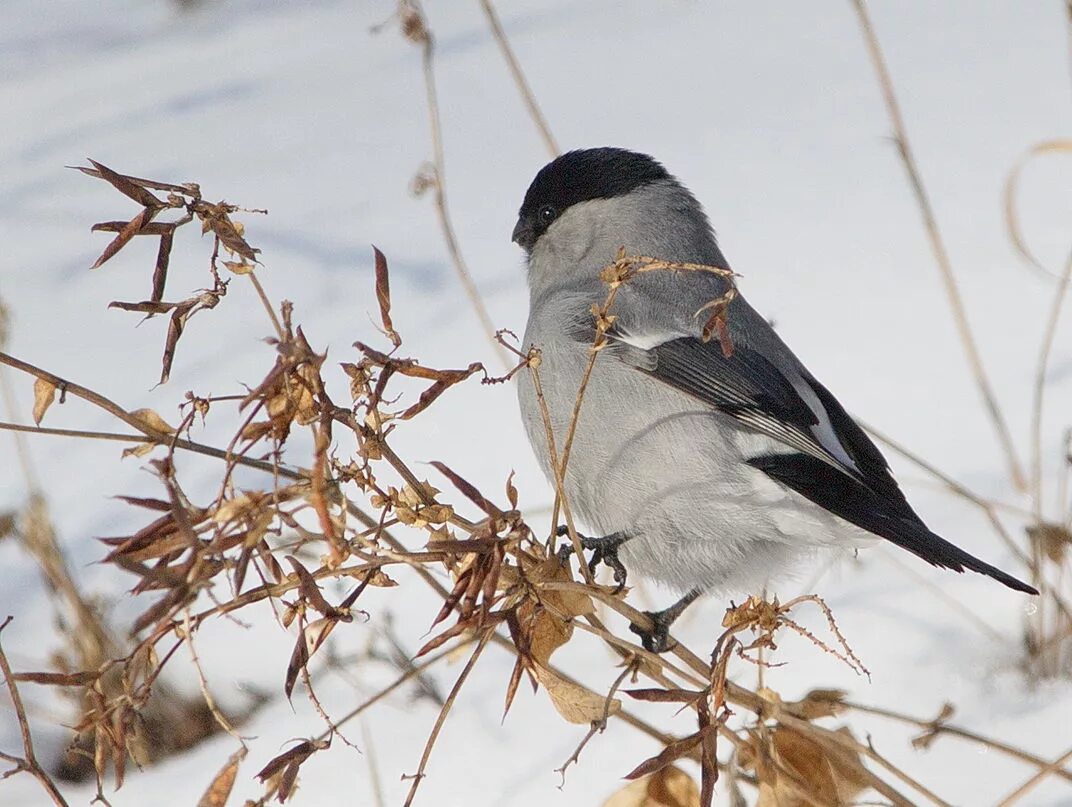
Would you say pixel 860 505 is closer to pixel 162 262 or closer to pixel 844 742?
pixel 844 742

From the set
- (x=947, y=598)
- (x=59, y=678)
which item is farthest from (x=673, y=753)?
(x=947, y=598)

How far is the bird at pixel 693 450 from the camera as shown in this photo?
211cm

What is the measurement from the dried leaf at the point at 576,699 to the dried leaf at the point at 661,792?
0.81 ft

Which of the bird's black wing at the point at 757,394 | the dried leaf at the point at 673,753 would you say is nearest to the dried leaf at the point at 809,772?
the dried leaf at the point at 673,753

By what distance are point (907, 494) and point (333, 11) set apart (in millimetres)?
3480

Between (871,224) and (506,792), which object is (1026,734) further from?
(871,224)

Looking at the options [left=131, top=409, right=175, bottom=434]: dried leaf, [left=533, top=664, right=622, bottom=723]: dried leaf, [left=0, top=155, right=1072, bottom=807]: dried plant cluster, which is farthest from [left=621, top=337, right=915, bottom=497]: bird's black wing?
[left=131, top=409, right=175, bottom=434]: dried leaf

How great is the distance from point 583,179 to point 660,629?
3.83ft

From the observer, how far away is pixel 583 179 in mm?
2785

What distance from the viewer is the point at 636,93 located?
4.61 m

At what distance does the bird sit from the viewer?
2.11 m

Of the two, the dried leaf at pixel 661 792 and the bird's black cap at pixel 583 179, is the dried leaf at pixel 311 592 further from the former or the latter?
the bird's black cap at pixel 583 179

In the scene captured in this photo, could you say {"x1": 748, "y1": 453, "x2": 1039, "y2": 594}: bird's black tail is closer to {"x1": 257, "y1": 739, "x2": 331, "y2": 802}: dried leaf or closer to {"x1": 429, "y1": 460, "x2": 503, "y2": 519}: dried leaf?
{"x1": 429, "y1": 460, "x2": 503, "y2": 519}: dried leaf

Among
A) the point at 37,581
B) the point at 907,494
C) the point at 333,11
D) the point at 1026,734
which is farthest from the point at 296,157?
the point at 1026,734
